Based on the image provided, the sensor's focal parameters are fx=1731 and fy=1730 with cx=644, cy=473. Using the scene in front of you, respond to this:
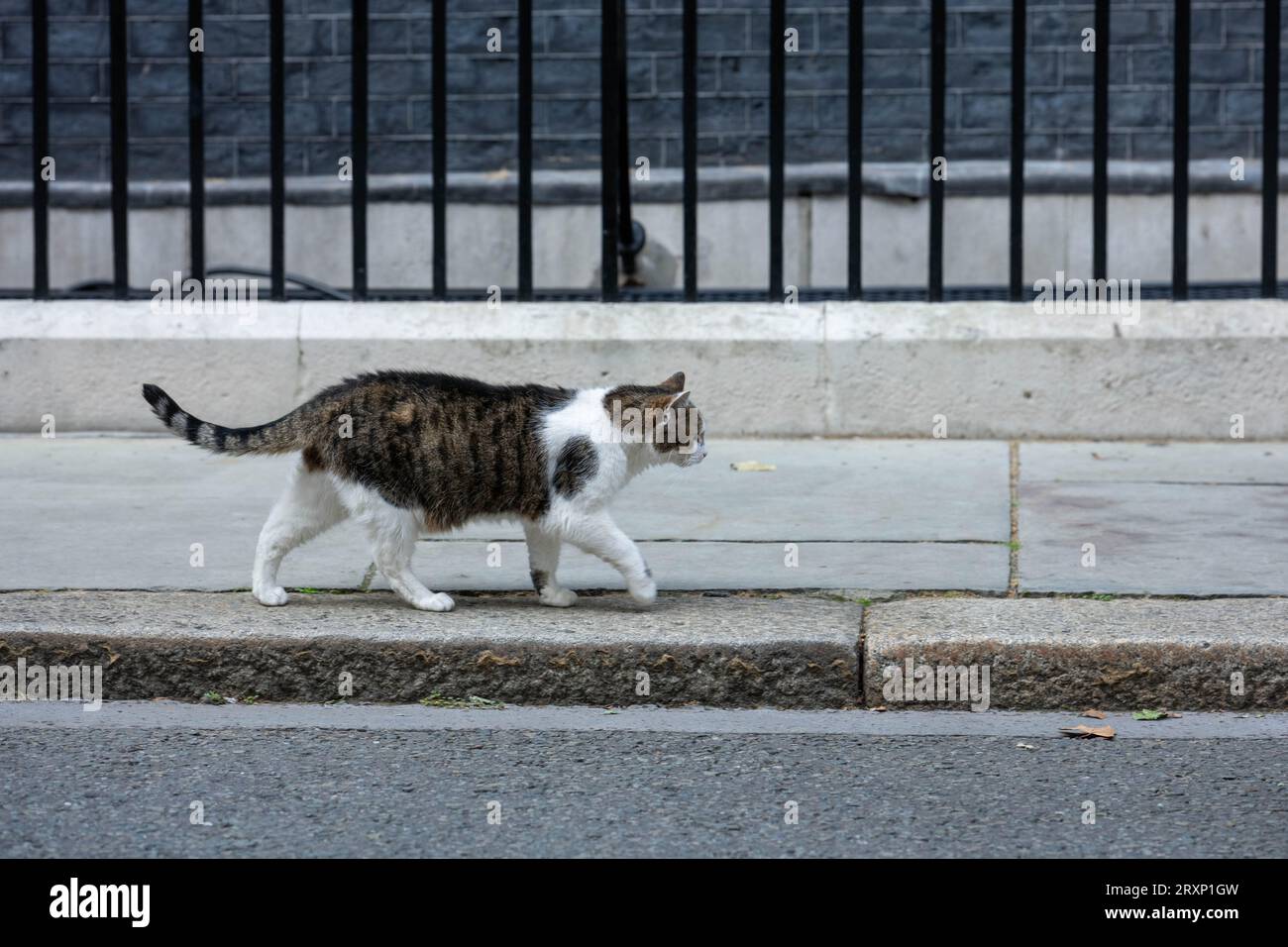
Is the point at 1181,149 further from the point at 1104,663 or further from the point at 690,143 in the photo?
the point at 1104,663

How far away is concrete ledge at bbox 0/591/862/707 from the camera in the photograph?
168 inches

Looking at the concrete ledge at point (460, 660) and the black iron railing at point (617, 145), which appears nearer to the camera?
the concrete ledge at point (460, 660)

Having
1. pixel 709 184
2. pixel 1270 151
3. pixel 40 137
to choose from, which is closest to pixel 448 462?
pixel 40 137

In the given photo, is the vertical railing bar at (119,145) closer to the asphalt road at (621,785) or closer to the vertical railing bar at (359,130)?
the vertical railing bar at (359,130)

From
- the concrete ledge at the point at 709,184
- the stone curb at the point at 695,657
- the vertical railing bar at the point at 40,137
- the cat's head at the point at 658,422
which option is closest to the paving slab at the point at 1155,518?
the stone curb at the point at 695,657

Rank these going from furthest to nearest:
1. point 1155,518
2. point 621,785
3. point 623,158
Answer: point 623,158 → point 1155,518 → point 621,785

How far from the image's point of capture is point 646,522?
5.85 meters

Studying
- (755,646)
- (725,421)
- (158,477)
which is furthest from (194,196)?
(755,646)

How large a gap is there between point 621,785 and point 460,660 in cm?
80

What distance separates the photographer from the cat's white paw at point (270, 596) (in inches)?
182

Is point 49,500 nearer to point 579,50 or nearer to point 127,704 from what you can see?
point 127,704

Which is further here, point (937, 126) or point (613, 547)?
point (937, 126)

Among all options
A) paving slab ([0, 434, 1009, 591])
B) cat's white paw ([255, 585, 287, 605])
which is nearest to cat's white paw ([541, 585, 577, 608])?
paving slab ([0, 434, 1009, 591])

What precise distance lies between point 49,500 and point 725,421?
2.80 m
